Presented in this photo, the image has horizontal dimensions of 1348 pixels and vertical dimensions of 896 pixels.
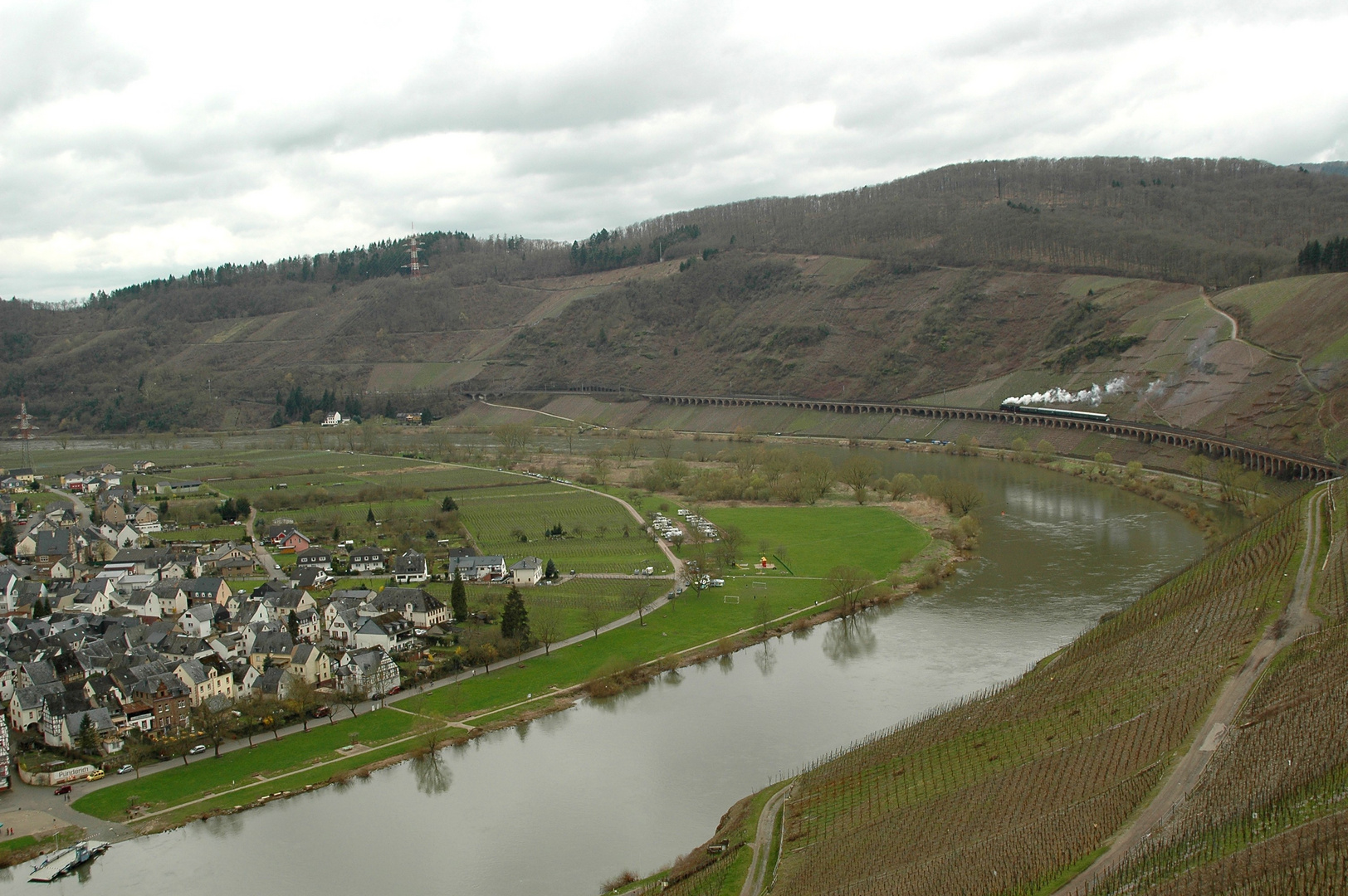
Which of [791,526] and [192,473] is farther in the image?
[192,473]

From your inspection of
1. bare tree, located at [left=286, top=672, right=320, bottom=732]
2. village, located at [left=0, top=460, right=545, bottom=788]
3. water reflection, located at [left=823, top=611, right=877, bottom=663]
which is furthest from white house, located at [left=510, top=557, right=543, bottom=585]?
bare tree, located at [left=286, top=672, right=320, bottom=732]

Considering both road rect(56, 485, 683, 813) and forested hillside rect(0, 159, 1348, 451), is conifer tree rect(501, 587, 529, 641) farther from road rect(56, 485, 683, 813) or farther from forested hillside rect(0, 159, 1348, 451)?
forested hillside rect(0, 159, 1348, 451)

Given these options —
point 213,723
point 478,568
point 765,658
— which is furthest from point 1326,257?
point 213,723

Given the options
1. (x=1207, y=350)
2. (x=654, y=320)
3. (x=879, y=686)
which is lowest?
(x=879, y=686)

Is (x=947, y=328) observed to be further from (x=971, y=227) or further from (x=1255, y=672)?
(x=1255, y=672)

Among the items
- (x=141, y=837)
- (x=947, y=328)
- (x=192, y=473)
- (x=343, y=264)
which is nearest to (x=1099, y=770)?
(x=141, y=837)

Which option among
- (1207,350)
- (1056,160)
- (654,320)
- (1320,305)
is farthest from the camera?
(1056,160)

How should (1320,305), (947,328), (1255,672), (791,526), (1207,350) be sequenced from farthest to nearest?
1. (947,328)
2. (1207,350)
3. (1320,305)
4. (791,526)
5. (1255,672)
